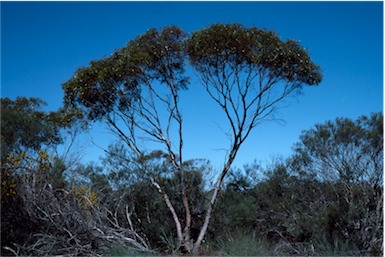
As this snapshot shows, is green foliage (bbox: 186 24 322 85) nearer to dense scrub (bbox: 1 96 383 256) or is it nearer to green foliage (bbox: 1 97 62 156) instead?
dense scrub (bbox: 1 96 383 256)

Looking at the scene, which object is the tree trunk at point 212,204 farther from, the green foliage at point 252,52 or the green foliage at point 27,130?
the green foliage at point 27,130

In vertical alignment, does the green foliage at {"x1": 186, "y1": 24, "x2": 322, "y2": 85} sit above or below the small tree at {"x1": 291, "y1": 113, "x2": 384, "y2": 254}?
above

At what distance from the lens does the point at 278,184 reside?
1133cm

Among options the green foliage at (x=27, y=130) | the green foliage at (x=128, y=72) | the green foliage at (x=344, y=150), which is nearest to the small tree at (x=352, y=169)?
the green foliage at (x=344, y=150)

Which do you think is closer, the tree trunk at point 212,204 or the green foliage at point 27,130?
the tree trunk at point 212,204

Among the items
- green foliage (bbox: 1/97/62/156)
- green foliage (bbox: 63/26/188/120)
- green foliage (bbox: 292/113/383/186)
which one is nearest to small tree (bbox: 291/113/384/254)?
green foliage (bbox: 292/113/383/186)

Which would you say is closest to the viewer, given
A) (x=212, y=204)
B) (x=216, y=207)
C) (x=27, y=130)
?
(x=212, y=204)

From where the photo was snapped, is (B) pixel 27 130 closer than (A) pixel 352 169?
No

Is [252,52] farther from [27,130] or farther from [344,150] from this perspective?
[27,130]

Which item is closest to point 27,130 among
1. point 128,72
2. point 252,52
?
point 128,72

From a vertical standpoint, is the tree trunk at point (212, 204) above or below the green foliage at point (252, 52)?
below

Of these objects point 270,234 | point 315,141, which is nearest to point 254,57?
point 315,141

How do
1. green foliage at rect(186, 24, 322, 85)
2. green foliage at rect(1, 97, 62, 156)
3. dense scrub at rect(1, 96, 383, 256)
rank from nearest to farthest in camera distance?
dense scrub at rect(1, 96, 383, 256), green foliage at rect(186, 24, 322, 85), green foliage at rect(1, 97, 62, 156)

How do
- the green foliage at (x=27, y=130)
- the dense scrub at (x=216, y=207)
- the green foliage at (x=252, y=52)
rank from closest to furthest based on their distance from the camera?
the dense scrub at (x=216, y=207) < the green foliage at (x=252, y=52) < the green foliage at (x=27, y=130)
